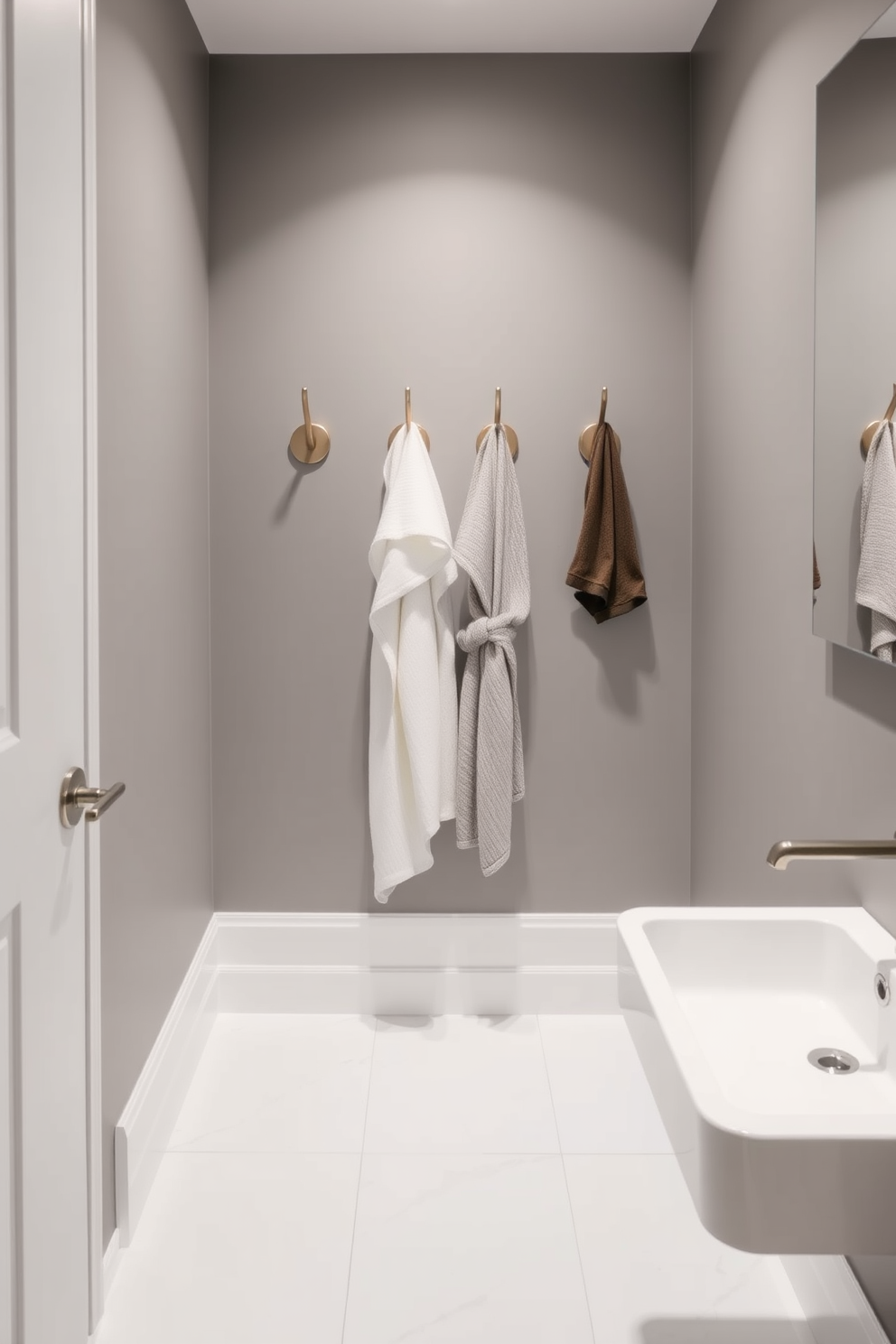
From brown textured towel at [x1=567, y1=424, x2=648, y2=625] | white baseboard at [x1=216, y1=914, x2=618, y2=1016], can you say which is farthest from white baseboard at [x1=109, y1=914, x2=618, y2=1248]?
brown textured towel at [x1=567, y1=424, x2=648, y2=625]

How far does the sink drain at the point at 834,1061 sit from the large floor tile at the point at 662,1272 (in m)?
0.54

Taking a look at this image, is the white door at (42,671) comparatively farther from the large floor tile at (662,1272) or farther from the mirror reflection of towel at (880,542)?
the mirror reflection of towel at (880,542)

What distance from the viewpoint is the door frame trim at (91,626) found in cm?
131

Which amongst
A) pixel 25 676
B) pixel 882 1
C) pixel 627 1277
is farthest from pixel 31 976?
pixel 882 1

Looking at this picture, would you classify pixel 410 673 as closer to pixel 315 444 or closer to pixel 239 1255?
pixel 315 444

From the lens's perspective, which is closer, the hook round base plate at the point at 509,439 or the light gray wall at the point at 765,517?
the light gray wall at the point at 765,517

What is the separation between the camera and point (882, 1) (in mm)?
1352

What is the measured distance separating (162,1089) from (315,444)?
4.84 ft

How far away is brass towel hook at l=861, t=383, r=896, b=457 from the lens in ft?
4.33

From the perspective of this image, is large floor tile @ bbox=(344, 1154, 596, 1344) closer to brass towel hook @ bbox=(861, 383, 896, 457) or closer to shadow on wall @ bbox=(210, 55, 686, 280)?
brass towel hook @ bbox=(861, 383, 896, 457)

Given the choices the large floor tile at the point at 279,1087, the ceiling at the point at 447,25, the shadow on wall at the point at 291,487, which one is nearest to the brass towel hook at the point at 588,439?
the shadow on wall at the point at 291,487

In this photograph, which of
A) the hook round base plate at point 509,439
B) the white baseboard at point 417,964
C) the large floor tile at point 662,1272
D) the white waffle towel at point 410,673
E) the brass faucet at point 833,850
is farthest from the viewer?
the white baseboard at point 417,964

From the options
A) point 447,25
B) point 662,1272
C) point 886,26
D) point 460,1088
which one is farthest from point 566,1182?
point 447,25

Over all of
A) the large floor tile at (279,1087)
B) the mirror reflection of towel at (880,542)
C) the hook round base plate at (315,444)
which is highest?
the hook round base plate at (315,444)
